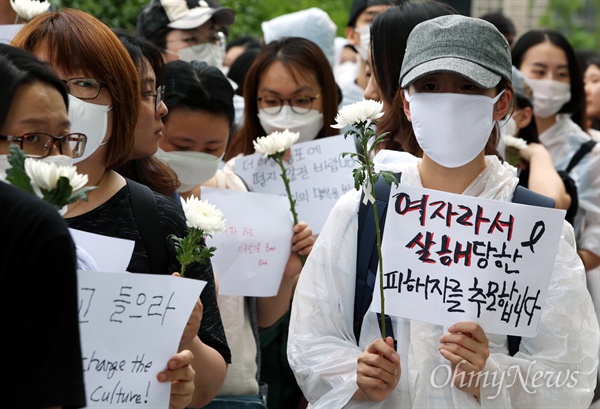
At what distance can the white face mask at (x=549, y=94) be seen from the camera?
703 cm

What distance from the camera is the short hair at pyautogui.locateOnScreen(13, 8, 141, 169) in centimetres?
346

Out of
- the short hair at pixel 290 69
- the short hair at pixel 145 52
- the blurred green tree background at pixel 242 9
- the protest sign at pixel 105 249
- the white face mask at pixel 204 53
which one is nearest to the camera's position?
the protest sign at pixel 105 249

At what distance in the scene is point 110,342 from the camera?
2.91 meters

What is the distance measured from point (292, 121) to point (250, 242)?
3.65ft

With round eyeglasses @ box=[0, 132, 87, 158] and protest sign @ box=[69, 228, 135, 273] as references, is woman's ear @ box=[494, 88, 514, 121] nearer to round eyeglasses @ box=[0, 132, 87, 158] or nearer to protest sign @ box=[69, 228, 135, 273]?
protest sign @ box=[69, 228, 135, 273]

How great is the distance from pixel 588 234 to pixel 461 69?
126 inches

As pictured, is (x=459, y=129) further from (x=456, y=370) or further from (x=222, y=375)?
(x=222, y=375)

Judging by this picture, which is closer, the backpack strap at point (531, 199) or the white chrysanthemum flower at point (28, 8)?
the backpack strap at point (531, 199)

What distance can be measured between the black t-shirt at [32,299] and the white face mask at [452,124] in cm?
175

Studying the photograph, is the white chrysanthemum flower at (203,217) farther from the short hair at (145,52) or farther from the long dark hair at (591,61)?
the long dark hair at (591,61)

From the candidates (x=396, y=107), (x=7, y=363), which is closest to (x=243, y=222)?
(x=396, y=107)

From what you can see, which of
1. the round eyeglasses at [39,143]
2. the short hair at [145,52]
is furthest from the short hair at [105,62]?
the round eyeglasses at [39,143]

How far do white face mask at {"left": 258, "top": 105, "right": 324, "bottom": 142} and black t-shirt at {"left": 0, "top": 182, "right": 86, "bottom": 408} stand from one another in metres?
→ 3.41

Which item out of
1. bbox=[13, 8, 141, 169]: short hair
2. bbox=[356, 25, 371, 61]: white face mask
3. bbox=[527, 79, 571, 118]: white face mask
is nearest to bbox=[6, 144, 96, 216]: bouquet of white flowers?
bbox=[13, 8, 141, 169]: short hair
